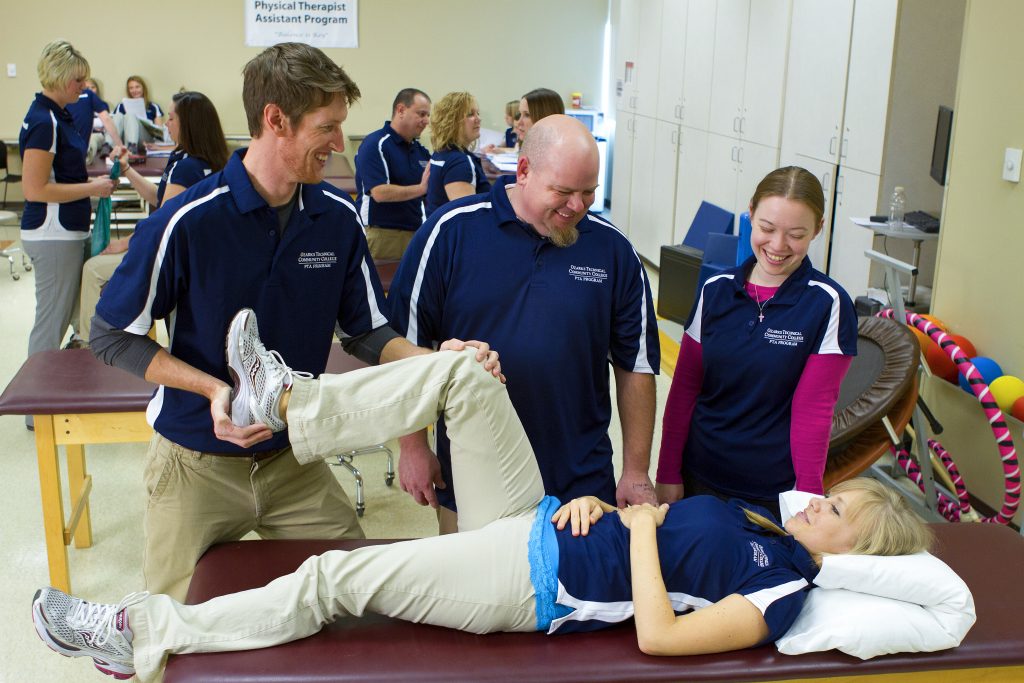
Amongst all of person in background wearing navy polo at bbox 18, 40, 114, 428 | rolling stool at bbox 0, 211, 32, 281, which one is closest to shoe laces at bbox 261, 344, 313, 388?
person in background wearing navy polo at bbox 18, 40, 114, 428

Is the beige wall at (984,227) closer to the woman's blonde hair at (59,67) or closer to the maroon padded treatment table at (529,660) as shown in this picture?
the maroon padded treatment table at (529,660)

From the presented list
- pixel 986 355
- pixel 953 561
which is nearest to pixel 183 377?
pixel 953 561

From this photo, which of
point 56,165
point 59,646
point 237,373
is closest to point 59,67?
point 56,165

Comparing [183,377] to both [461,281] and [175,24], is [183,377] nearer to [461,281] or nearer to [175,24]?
[461,281]

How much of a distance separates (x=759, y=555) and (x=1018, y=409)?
68.2 inches

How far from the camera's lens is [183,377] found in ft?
5.73

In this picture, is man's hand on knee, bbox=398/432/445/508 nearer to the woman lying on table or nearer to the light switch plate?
the woman lying on table

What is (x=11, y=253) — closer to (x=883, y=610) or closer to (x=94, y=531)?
(x=94, y=531)

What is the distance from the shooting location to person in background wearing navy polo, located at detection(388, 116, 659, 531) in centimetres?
185

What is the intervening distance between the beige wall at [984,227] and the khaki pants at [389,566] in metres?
2.18

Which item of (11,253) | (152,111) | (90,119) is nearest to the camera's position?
(90,119)

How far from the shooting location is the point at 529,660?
168 centimetres

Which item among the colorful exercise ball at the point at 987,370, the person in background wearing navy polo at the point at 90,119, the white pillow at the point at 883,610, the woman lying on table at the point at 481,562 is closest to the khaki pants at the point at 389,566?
the woman lying on table at the point at 481,562

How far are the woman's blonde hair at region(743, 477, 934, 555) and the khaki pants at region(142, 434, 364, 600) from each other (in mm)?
1115
